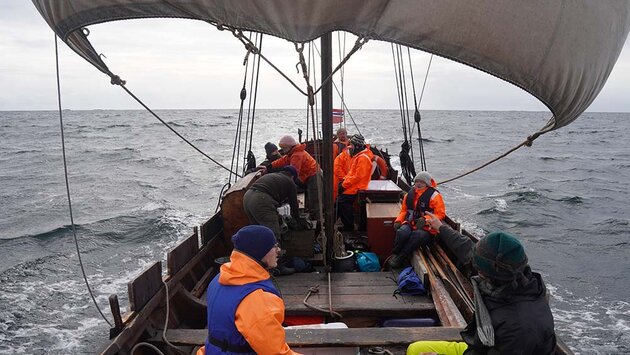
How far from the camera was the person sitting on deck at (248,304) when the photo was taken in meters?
2.60

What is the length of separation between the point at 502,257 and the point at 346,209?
252 inches

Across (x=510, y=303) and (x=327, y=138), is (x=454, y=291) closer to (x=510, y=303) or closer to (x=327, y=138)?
(x=327, y=138)

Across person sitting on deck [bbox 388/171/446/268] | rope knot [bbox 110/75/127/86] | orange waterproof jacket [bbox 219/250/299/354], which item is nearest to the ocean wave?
person sitting on deck [bbox 388/171/446/268]

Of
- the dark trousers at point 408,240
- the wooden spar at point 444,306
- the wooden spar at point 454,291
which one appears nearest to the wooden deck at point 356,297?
the wooden spar at point 444,306

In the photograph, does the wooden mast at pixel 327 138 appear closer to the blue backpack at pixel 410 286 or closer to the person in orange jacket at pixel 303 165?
the blue backpack at pixel 410 286

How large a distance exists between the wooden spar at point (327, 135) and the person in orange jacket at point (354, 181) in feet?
6.97

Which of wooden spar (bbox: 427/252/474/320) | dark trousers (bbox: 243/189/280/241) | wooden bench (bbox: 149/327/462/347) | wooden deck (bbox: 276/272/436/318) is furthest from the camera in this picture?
dark trousers (bbox: 243/189/280/241)

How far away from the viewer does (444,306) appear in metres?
4.66

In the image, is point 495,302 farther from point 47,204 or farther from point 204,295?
point 47,204

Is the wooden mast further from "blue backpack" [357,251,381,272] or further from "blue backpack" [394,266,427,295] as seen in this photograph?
"blue backpack" [394,266,427,295]

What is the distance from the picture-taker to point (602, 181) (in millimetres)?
29188

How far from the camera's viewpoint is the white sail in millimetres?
3010

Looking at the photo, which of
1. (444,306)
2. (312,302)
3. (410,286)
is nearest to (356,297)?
(312,302)

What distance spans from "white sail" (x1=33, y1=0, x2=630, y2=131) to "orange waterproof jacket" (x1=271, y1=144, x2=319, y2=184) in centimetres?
431
